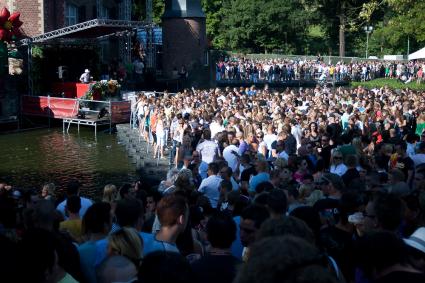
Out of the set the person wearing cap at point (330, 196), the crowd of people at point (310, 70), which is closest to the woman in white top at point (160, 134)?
the person wearing cap at point (330, 196)

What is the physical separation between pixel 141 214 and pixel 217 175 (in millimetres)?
3925

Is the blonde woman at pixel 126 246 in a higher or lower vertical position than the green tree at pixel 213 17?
lower

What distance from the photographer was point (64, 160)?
68.2 feet

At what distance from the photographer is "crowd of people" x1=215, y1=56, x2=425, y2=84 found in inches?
1633

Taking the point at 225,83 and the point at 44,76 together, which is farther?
the point at 225,83

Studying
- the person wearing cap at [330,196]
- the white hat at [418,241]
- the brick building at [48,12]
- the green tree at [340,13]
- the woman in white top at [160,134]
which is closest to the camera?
the white hat at [418,241]

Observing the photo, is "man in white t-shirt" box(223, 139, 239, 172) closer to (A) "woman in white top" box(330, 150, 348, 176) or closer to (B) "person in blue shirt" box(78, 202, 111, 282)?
(A) "woman in white top" box(330, 150, 348, 176)

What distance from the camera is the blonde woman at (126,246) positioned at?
478cm

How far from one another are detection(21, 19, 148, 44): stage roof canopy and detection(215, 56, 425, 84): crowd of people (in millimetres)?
8791

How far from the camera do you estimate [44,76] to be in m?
31.7

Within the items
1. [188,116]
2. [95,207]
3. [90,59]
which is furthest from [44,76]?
[95,207]

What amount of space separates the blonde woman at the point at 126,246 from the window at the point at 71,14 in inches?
1292

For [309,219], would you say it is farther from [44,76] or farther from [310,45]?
[310,45]

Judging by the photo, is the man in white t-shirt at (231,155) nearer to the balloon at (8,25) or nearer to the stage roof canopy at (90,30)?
the stage roof canopy at (90,30)
